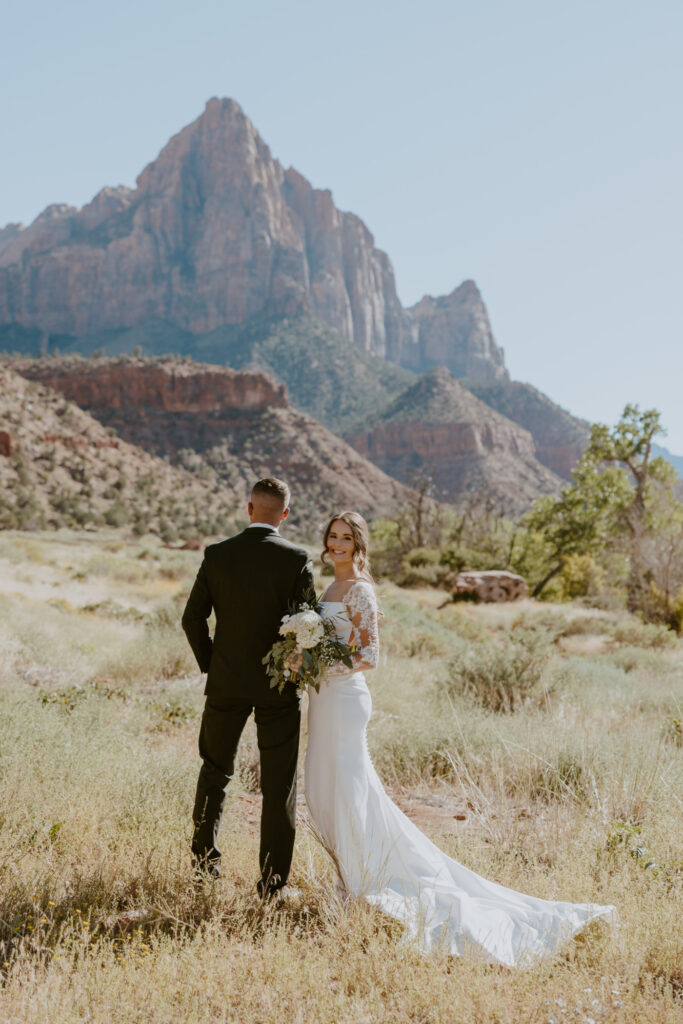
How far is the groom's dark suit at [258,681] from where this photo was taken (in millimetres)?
3480

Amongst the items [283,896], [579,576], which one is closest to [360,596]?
→ [283,896]

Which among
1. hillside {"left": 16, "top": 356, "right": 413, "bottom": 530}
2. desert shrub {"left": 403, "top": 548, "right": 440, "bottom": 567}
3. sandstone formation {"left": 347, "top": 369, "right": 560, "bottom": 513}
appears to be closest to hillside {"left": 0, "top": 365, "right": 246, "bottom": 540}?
hillside {"left": 16, "top": 356, "right": 413, "bottom": 530}

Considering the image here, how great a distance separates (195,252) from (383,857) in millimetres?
159929

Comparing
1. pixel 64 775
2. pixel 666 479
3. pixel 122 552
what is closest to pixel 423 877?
pixel 64 775

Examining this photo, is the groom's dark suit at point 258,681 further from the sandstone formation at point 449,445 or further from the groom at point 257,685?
the sandstone formation at point 449,445

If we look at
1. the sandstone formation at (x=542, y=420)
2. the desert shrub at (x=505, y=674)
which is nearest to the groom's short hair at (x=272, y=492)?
the desert shrub at (x=505, y=674)

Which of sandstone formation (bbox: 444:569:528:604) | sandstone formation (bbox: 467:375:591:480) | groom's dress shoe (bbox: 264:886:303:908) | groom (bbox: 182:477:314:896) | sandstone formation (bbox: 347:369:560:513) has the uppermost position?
sandstone formation (bbox: 467:375:591:480)

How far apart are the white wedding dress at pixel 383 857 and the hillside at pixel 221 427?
56585 mm

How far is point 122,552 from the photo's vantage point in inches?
1320

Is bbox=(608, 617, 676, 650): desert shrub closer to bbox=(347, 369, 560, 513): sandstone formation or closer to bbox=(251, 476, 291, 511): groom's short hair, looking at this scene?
bbox=(251, 476, 291, 511): groom's short hair

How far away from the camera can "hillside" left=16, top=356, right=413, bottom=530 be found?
66188mm

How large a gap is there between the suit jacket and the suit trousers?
123 mm

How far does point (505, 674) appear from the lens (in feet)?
26.0

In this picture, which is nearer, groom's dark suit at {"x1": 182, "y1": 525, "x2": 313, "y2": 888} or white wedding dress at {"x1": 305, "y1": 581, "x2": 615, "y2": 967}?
white wedding dress at {"x1": 305, "y1": 581, "x2": 615, "y2": 967}
